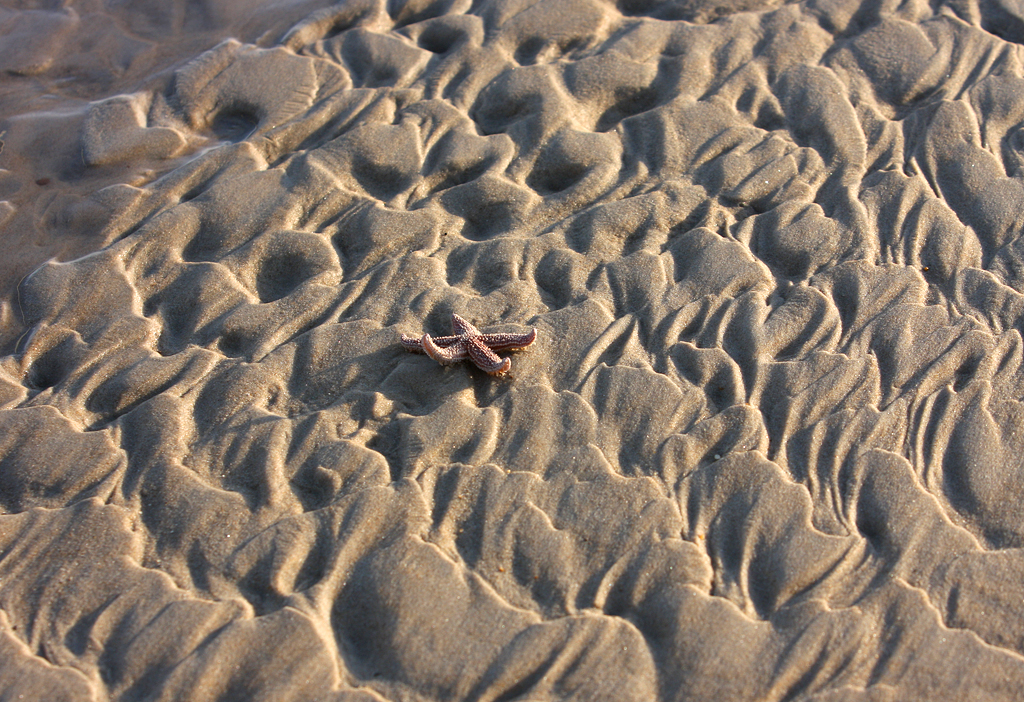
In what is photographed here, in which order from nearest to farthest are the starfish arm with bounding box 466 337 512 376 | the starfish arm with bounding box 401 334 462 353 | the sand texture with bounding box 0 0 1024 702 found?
1. the sand texture with bounding box 0 0 1024 702
2. the starfish arm with bounding box 466 337 512 376
3. the starfish arm with bounding box 401 334 462 353

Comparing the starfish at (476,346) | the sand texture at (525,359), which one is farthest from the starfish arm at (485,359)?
the sand texture at (525,359)

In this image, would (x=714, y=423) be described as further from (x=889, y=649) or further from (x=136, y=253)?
(x=136, y=253)

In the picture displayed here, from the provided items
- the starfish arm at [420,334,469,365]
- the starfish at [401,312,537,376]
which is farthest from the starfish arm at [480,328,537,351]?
the starfish arm at [420,334,469,365]

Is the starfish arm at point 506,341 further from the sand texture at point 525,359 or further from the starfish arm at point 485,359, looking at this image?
the sand texture at point 525,359

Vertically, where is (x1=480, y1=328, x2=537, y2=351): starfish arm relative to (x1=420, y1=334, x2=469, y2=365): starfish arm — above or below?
above

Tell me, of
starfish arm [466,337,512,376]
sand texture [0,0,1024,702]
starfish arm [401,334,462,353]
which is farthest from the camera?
starfish arm [401,334,462,353]

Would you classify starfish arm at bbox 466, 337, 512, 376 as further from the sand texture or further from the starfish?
the sand texture

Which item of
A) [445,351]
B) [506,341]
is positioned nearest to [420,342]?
[445,351]
